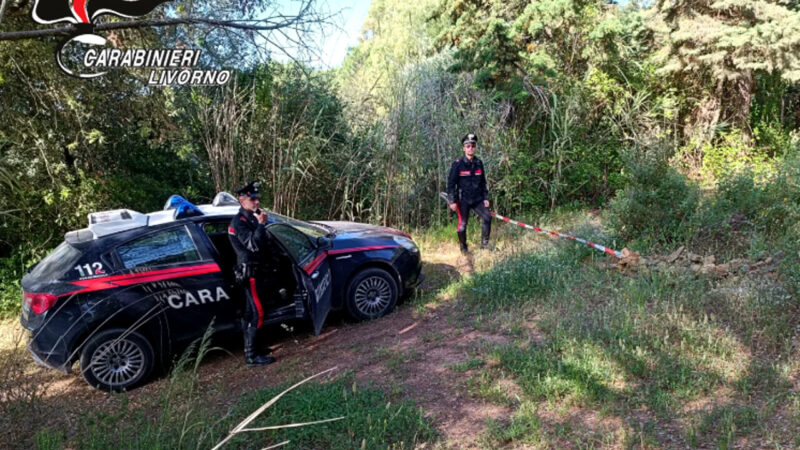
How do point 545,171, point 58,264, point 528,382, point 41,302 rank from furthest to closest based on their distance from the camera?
1. point 545,171
2. point 58,264
3. point 41,302
4. point 528,382

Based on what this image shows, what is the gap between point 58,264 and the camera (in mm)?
4773

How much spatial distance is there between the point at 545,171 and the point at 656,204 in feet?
11.6

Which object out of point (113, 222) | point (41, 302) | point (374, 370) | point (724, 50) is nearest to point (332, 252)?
point (374, 370)

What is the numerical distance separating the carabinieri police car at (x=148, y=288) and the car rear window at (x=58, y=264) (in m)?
0.01

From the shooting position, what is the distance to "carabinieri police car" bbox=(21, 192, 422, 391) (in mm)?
4594

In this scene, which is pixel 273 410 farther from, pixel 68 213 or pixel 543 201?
pixel 543 201

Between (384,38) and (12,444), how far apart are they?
72.0 feet

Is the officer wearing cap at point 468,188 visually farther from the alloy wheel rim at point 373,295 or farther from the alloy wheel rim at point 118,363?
the alloy wheel rim at point 118,363

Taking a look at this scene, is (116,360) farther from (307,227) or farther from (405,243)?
(405,243)

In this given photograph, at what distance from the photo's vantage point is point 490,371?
454 cm

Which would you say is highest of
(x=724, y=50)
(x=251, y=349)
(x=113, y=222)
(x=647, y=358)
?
(x=724, y=50)

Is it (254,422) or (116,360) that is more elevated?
(116,360)

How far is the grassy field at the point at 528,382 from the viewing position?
11.7 ft

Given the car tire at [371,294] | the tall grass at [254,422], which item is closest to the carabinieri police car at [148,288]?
the car tire at [371,294]
